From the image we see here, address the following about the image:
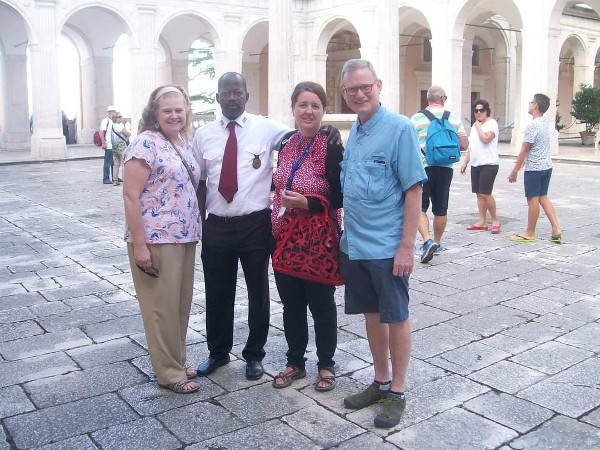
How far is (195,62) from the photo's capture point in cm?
4094

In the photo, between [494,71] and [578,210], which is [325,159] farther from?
[494,71]

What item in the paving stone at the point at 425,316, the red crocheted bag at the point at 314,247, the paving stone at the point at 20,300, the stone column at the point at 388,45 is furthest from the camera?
the stone column at the point at 388,45

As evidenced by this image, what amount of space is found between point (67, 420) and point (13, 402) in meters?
0.42

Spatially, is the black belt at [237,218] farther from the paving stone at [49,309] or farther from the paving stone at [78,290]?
the paving stone at [78,290]

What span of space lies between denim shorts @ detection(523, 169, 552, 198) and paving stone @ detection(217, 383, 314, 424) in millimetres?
4886

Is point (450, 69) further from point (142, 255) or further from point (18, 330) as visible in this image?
point (142, 255)

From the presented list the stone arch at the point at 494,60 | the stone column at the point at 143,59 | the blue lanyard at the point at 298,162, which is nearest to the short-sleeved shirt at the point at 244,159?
the blue lanyard at the point at 298,162

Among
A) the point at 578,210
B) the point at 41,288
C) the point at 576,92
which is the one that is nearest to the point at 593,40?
the point at 576,92

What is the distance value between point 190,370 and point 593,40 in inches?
1059

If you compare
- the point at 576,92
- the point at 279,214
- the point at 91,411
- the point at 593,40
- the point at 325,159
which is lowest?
the point at 91,411

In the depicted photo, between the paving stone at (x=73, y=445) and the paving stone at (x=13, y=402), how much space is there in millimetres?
448

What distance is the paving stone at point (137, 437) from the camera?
2.96 meters

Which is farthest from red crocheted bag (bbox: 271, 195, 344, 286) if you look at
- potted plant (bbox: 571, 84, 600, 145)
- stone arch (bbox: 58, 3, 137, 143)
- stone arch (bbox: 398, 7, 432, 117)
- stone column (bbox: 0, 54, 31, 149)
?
stone arch (bbox: 398, 7, 432, 117)

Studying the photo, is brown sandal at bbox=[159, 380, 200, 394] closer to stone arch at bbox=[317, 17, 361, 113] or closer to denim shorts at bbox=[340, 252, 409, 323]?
denim shorts at bbox=[340, 252, 409, 323]
